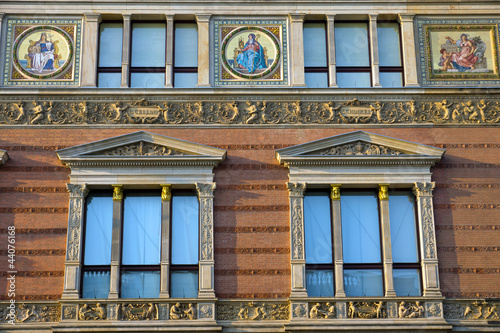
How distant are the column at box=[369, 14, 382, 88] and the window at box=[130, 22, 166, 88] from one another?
521cm

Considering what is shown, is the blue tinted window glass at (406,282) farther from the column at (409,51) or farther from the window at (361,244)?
the column at (409,51)

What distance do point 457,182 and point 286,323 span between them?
17.4ft

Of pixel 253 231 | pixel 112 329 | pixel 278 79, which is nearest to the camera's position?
pixel 112 329

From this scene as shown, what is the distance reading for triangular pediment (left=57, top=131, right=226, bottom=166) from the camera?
1809 cm

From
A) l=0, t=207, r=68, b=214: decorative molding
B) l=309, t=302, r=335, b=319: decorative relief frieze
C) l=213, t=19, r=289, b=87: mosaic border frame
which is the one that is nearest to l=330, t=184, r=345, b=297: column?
l=309, t=302, r=335, b=319: decorative relief frieze

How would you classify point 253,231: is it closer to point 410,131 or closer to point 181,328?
point 181,328

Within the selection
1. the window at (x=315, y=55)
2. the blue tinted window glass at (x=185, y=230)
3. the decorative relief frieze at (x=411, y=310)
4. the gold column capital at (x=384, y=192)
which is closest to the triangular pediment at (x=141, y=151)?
the blue tinted window glass at (x=185, y=230)

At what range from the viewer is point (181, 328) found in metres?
16.9

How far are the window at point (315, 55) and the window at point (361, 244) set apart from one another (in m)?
2.92

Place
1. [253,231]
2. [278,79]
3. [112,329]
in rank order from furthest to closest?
[278,79], [253,231], [112,329]

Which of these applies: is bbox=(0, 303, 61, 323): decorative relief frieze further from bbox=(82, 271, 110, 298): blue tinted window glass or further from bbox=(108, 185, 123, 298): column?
bbox=(108, 185, 123, 298): column

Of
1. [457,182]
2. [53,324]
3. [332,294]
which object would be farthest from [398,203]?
[53,324]

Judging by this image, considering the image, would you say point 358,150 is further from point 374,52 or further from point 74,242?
point 74,242

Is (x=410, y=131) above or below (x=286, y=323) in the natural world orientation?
above
